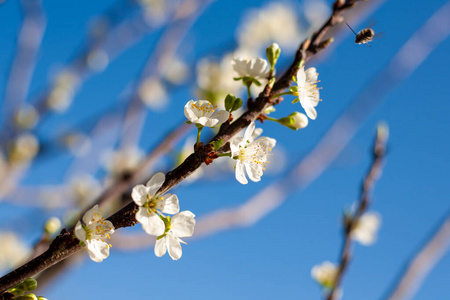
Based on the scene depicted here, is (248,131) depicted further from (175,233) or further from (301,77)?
(175,233)

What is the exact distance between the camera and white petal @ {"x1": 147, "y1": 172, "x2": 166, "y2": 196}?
0.99m

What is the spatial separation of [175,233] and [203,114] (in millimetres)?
337

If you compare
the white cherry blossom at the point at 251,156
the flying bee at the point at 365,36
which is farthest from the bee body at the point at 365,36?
the white cherry blossom at the point at 251,156

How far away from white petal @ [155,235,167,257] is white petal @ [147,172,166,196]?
6.3 inches

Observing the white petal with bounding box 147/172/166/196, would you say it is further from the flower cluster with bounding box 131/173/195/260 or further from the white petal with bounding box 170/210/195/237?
the white petal with bounding box 170/210/195/237

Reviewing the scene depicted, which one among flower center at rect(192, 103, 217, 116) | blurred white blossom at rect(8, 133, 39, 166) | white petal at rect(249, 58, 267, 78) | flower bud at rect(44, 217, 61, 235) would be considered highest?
blurred white blossom at rect(8, 133, 39, 166)

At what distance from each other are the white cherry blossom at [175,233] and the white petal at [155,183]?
0.34 feet

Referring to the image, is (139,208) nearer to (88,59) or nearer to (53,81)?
(88,59)

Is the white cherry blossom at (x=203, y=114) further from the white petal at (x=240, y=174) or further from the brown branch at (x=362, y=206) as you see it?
the brown branch at (x=362, y=206)

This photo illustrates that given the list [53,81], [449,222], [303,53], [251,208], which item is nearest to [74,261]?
[251,208]

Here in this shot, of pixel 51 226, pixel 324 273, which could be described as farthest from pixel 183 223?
pixel 324 273

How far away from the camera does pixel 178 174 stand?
39.0 inches

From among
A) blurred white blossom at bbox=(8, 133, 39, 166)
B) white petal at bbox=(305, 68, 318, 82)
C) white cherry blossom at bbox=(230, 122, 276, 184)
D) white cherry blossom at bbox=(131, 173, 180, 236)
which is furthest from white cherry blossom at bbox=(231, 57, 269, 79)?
blurred white blossom at bbox=(8, 133, 39, 166)

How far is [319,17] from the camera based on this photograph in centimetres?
478
